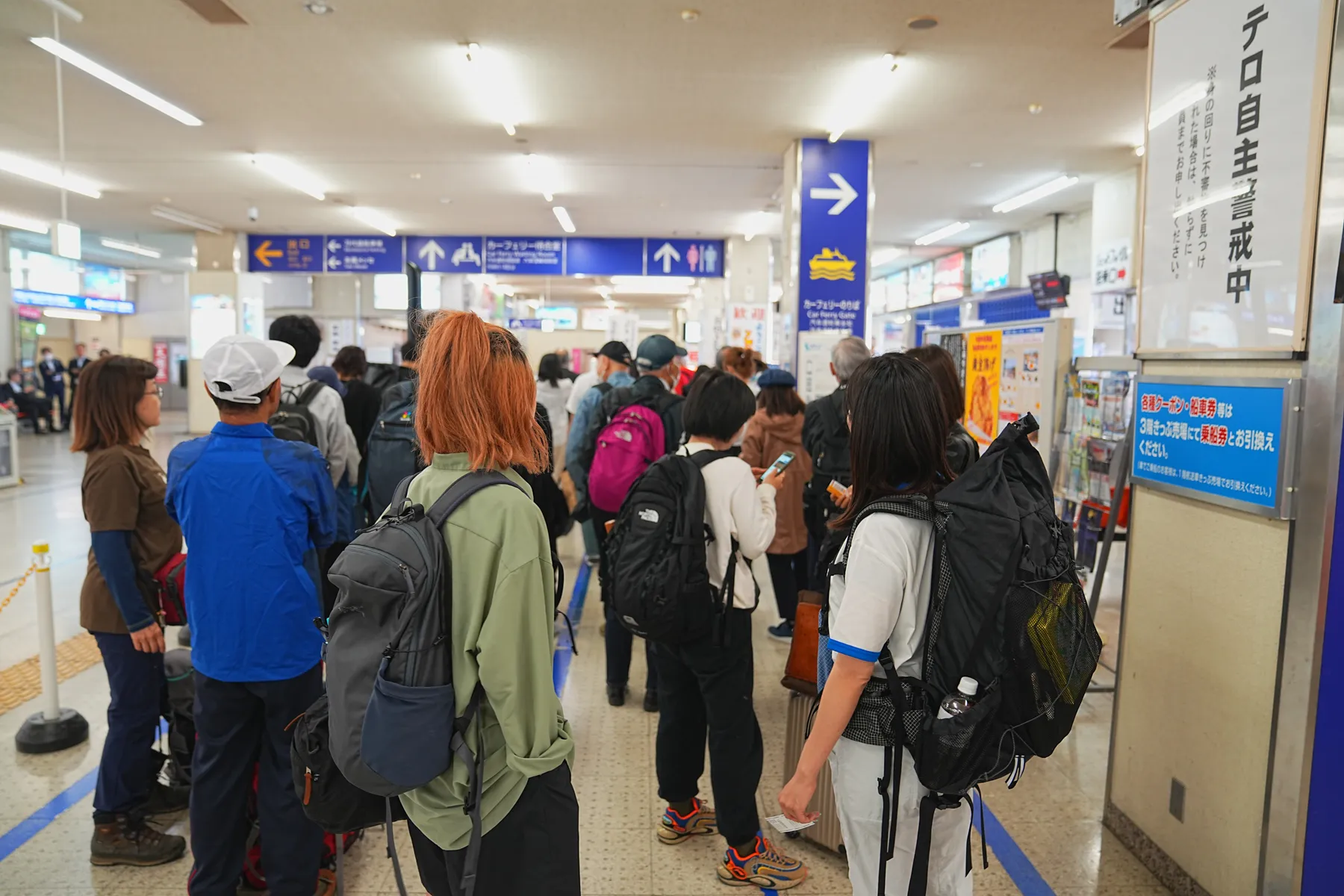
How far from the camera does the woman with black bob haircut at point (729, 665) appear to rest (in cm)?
236

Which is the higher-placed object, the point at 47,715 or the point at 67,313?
the point at 67,313

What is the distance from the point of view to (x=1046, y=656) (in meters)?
1.40

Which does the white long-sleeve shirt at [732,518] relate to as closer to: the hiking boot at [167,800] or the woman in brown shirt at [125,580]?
the woman in brown shirt at [125,580]

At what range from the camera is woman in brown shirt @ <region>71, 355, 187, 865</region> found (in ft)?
7.68

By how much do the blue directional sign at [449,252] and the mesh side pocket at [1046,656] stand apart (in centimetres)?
1371

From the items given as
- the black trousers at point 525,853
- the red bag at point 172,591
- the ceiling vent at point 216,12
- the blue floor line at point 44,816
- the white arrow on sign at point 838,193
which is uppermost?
the ceiling vent at point 216,12

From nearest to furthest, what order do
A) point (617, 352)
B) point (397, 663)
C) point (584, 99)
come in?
point (397, 663) → point (617, 352) → point (584, 99)

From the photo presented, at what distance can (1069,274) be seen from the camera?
38.7 ft

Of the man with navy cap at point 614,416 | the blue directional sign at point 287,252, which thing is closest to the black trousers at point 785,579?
the man with navy cap at point 614,416

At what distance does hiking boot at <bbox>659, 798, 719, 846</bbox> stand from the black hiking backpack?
1.29 m

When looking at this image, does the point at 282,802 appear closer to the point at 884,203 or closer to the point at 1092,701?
the point at 1092,701

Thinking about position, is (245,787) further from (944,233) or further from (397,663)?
(944,233)

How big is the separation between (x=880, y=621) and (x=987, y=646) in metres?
0.18

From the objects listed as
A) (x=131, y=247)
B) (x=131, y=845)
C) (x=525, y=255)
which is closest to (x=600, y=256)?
(x=525, y=255)
